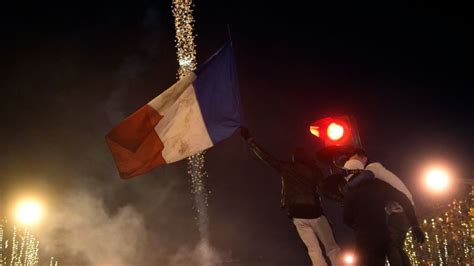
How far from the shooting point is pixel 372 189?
4.98 meters

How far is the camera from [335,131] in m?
5.22

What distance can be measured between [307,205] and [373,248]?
157 centimetres

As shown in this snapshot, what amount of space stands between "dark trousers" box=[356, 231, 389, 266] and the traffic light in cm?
91

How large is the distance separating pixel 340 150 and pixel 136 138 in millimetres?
3364

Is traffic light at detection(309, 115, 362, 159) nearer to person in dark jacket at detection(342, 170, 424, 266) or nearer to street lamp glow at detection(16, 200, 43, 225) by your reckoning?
person in dark jacket at detection(342, 170, 424, 266)

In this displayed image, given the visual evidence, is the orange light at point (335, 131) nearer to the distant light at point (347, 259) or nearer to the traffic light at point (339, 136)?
the traffic light at point (339, 136)

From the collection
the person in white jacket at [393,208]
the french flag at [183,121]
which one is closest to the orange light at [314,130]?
the person in white jacket at [393,208]

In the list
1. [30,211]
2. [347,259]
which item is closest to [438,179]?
[347,259]

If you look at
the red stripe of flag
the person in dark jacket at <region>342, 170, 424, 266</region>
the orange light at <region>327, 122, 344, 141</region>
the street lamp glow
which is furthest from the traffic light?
the street lamp glow

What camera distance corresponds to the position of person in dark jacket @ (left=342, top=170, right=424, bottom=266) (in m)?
4.78

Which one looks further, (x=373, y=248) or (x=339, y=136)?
(x=339, y=136)

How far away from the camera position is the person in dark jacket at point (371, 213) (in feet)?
15.7

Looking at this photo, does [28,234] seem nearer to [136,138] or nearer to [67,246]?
[67,246]

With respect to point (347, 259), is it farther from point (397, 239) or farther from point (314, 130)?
point (314, 130)
